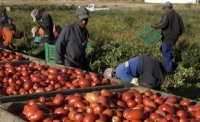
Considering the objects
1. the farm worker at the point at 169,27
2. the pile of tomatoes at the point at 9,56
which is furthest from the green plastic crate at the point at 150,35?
the pile of tomatoes at the point at 9,56

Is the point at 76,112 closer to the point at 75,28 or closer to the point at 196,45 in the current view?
the point at 75,28

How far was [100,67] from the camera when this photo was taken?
9.41m

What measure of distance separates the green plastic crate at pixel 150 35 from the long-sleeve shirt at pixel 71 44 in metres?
4.17

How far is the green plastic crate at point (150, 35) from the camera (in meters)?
10.2

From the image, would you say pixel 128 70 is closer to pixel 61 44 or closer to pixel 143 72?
pixel 143 72

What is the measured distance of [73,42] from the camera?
6.10 metres

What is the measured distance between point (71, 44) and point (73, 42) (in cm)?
5

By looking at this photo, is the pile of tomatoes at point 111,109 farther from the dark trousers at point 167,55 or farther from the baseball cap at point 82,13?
the dark trousers at point 167,55

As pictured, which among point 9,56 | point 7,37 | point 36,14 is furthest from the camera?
point 36,14

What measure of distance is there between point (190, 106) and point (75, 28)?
2834mm

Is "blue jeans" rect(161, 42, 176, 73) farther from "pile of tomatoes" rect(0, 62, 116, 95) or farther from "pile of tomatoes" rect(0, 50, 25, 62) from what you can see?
"pile of tomatoes" rect(0, 62, 116, 95)

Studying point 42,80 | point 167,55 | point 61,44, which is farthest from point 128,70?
point 167,55

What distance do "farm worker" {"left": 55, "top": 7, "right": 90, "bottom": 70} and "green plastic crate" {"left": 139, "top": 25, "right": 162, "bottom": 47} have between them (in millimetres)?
4173

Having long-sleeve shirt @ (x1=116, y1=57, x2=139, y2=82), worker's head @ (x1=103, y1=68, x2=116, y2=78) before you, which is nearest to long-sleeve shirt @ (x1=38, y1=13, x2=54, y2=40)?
worker's head @ (x1=103, y1=68, x2=116, y2=78)
